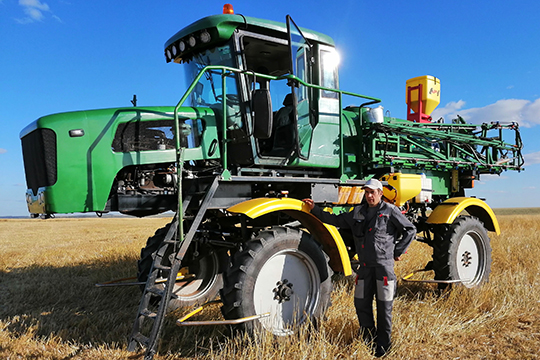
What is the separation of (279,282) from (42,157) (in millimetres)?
2853

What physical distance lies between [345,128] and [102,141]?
131 inches

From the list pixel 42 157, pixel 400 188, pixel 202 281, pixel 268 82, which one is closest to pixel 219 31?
pixel 268 82

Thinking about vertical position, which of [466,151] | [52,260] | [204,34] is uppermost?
[204,34]

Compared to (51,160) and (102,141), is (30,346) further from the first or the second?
(102,141)

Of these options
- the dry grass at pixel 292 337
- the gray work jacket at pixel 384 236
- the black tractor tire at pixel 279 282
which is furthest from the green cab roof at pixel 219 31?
the dry grass at pixel 292 337

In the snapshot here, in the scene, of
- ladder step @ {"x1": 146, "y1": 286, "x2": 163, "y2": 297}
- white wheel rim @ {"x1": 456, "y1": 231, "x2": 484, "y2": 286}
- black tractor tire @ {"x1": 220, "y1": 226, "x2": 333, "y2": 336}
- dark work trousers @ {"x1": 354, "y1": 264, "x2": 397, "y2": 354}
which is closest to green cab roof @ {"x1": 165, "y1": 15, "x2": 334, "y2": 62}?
black tractor tire @ {"x1": 220, "y1": 226, "x2": 333, "y2": 336}

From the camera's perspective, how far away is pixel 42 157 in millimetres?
4270

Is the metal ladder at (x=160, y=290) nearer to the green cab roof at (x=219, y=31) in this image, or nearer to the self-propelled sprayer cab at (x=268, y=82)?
the self-propelled sprayer cab at (x=268, y=82)

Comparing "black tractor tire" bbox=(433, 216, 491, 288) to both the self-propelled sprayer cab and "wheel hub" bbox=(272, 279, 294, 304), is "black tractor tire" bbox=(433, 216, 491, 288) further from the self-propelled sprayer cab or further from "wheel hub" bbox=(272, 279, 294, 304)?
"wheel hub" bbox=(272, 279, 294, 304)

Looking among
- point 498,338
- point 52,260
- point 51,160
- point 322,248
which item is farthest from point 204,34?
point 52,260

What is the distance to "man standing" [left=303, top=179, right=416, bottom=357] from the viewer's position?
13.1 feet

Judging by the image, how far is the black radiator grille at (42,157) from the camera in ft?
13.8

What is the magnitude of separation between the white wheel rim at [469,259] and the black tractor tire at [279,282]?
303 centimetres

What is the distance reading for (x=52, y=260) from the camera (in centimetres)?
954
